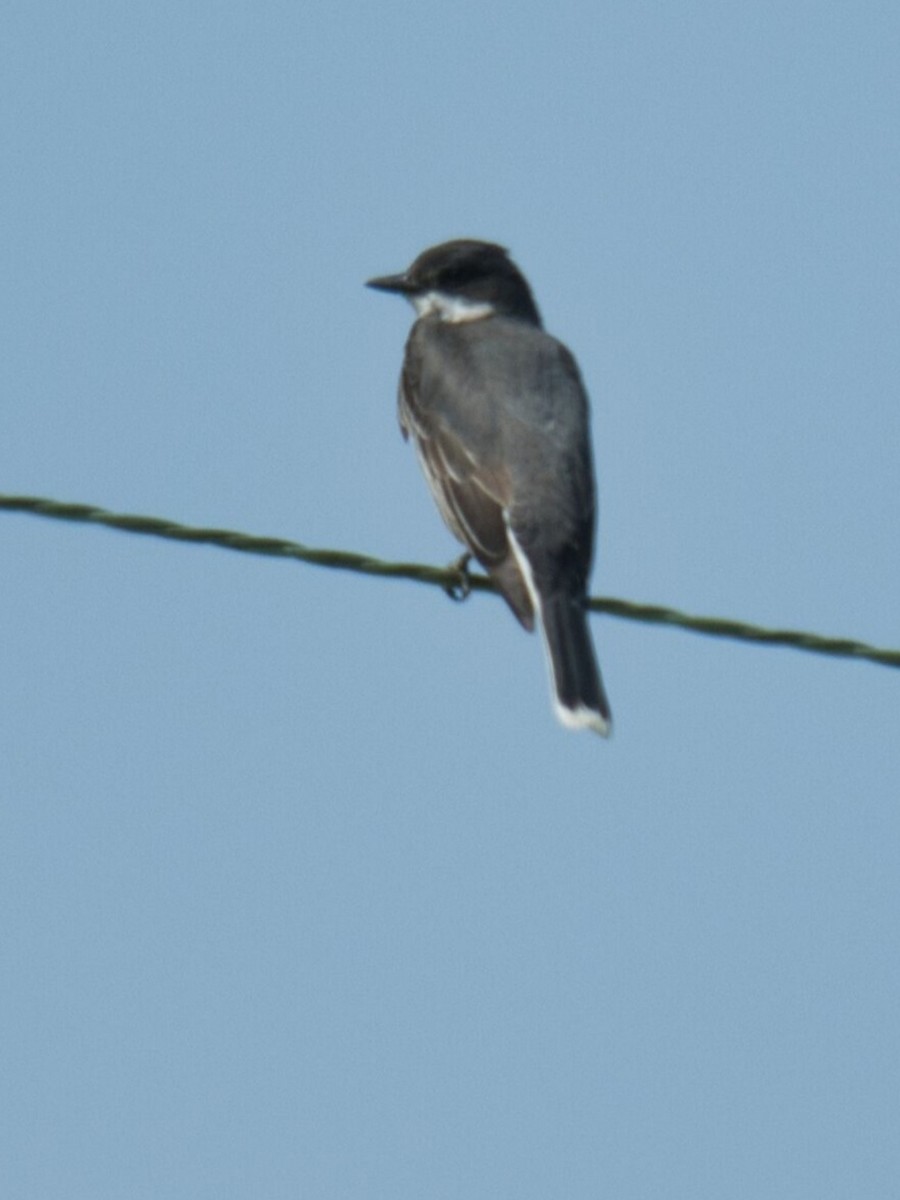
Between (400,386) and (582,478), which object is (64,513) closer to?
(582,478)

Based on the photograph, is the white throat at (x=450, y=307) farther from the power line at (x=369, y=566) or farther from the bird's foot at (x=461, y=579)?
the power line at (x=369, y=566)

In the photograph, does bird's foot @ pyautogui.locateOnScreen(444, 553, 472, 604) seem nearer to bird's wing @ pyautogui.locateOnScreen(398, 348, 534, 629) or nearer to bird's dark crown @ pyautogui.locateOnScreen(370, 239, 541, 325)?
bird's wing @ pyautogui.locateOnScreen(398, 348, 534, 629)

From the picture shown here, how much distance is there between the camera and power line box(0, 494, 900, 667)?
6.02 metres

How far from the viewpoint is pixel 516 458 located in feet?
30.8

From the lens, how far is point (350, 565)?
639 centimetres

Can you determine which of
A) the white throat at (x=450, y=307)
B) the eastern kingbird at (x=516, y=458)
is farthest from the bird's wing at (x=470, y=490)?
the white throat at (x=450, y=307)

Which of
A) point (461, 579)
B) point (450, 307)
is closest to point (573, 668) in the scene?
point (461, 579)

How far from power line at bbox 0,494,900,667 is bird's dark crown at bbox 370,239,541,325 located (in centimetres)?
486

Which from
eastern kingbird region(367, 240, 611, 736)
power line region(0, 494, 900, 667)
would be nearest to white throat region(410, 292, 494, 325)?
eastern kingbird region(367, 240, 611, 736)

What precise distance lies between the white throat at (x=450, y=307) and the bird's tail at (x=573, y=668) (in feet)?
8.87

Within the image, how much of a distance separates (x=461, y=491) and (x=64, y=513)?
3534mm

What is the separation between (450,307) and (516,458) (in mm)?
2215

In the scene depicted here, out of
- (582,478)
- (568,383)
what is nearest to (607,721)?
(582,478)

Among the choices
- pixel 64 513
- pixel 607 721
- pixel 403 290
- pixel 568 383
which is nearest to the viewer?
pixel 64 513
